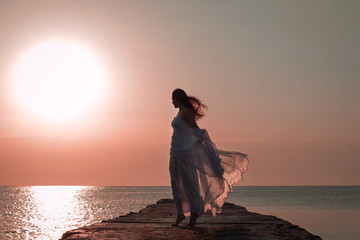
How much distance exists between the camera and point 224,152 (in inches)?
395

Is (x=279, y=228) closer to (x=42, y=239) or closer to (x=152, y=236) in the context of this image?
(x=152, y=236)

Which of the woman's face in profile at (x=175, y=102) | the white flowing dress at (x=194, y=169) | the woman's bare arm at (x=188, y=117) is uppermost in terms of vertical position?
the woman's face in profile at (x=175, y=102)

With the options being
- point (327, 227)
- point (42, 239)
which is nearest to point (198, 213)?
point (42, 239)

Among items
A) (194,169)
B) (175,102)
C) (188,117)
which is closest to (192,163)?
(194,169)

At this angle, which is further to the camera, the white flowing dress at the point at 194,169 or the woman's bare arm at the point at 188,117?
the woman's bare arm at the point at 188,117

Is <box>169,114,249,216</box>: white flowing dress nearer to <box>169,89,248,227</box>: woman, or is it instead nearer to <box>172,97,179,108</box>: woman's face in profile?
<box>169,89,248,227</box>: woman

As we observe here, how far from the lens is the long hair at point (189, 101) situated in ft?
30.8

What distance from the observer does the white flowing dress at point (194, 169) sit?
919 centimetres

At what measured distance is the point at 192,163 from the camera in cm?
920

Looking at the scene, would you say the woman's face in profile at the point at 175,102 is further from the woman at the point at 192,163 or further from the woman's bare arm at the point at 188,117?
the woman's bare arm at the point at 188,117

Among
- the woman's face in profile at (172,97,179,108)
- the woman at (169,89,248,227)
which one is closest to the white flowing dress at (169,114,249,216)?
the woman at (169,89,248,227)

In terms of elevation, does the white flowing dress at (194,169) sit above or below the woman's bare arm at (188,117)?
below

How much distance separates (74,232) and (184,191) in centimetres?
254

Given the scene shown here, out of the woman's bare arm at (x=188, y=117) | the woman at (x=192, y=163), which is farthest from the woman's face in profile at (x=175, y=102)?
the woman's bare arm at (x=188, y=117)
